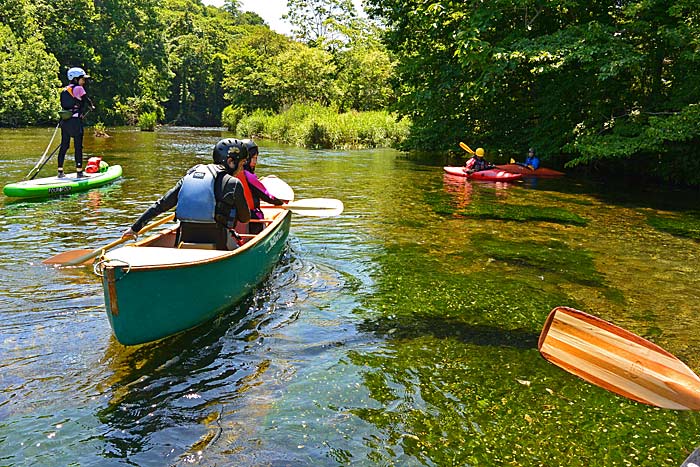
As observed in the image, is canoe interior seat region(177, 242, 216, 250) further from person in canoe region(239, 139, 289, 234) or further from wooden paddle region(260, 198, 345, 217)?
wooden paddle region(260, 198, 345, 217)

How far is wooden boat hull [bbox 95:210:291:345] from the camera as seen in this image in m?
3.84

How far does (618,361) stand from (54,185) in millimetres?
10055

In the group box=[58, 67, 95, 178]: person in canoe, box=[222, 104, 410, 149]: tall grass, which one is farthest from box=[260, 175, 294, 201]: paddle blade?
box=[222, 104, 410, 149]: tall grass

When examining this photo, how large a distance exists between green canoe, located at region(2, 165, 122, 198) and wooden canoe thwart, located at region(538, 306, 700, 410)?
31.3 ft

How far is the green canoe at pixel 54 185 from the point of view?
→ 10031mm

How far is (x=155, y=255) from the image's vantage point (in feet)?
14.2

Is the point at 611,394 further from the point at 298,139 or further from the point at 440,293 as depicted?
the point at 298,139

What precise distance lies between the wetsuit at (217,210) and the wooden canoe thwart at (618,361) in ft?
9.11

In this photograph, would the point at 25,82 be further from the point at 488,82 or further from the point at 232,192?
the point at 232,192

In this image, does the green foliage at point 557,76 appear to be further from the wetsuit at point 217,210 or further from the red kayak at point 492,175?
the wetsuit at point 217,210

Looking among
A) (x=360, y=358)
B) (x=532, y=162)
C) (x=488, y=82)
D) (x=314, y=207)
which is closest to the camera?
(x=360, y=358)

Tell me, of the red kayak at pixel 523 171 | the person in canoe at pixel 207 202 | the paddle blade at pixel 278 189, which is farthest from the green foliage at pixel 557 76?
the person in canoe at pixel 207 202

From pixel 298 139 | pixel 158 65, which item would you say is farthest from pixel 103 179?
pixel 158 65

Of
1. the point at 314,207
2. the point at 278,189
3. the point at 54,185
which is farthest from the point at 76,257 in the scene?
the point at 54,185
